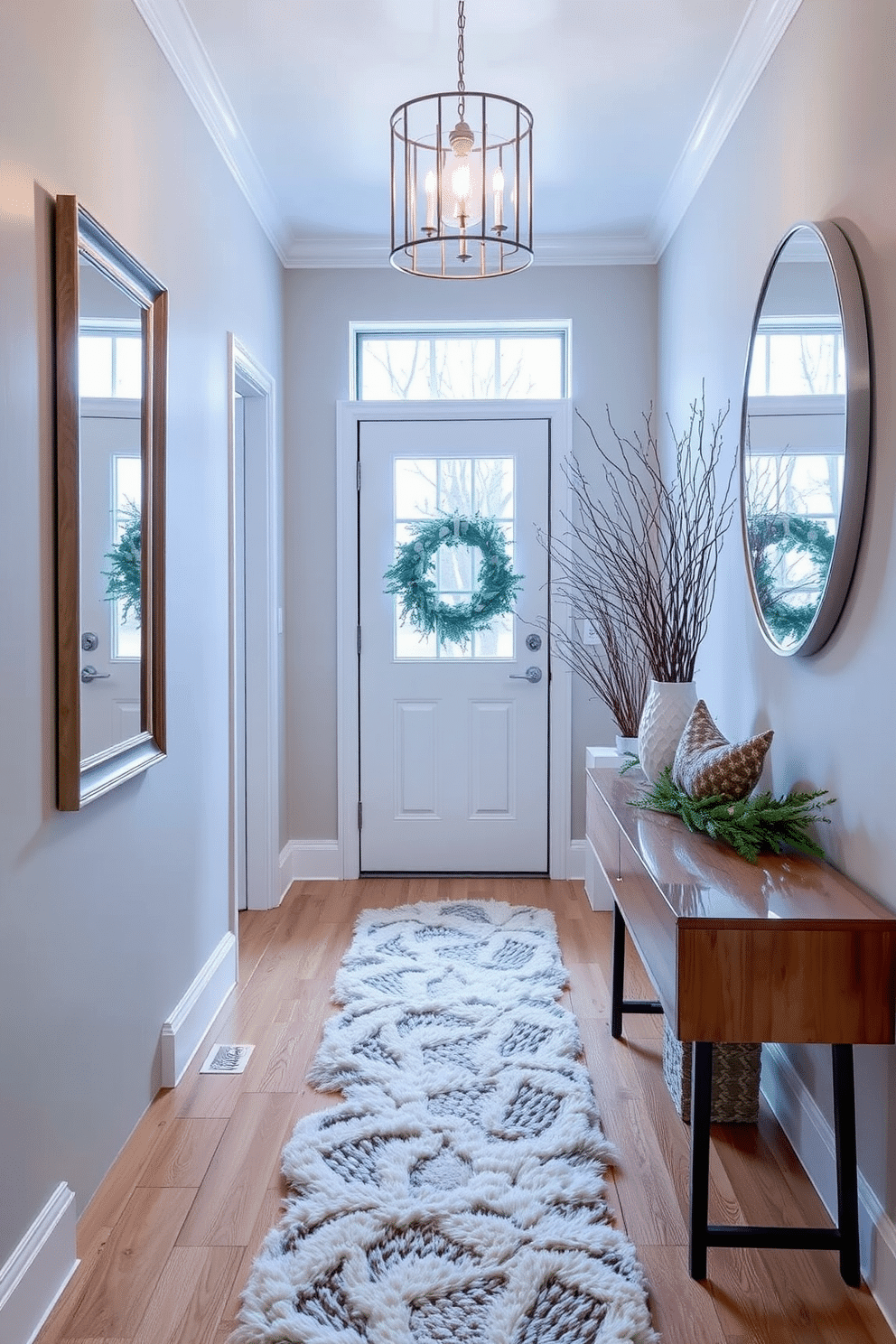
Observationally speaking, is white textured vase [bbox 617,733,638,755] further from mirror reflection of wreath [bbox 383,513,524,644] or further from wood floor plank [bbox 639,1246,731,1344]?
wood floor plank [bbox 639,1246,731,1344]

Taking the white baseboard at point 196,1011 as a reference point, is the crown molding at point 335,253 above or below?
above

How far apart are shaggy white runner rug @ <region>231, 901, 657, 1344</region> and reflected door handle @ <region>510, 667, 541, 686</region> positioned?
1.48m

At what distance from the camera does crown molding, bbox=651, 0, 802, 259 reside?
2602mm

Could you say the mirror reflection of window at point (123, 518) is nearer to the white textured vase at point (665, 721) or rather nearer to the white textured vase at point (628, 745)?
the white textured vase at point (665, 721)

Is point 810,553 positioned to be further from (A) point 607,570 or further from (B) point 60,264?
(A) point 607,570

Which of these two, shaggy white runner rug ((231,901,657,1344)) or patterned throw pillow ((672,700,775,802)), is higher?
patterned throw pillow ((672,700,775,802))

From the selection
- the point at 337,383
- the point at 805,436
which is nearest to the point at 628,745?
the point at 805,436

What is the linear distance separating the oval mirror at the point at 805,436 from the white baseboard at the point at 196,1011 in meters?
1.76

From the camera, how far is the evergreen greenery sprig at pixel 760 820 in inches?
85.4

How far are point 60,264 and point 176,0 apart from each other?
111cm

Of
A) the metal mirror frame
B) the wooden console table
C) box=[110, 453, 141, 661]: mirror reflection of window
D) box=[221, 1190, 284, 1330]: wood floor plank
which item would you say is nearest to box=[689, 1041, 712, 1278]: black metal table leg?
the wooden console table

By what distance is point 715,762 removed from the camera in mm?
2354

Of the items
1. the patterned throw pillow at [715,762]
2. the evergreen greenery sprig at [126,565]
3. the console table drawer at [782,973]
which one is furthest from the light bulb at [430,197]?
the console table drawer at [782,973]

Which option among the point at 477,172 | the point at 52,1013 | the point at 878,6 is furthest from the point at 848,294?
the point at 52,1013
